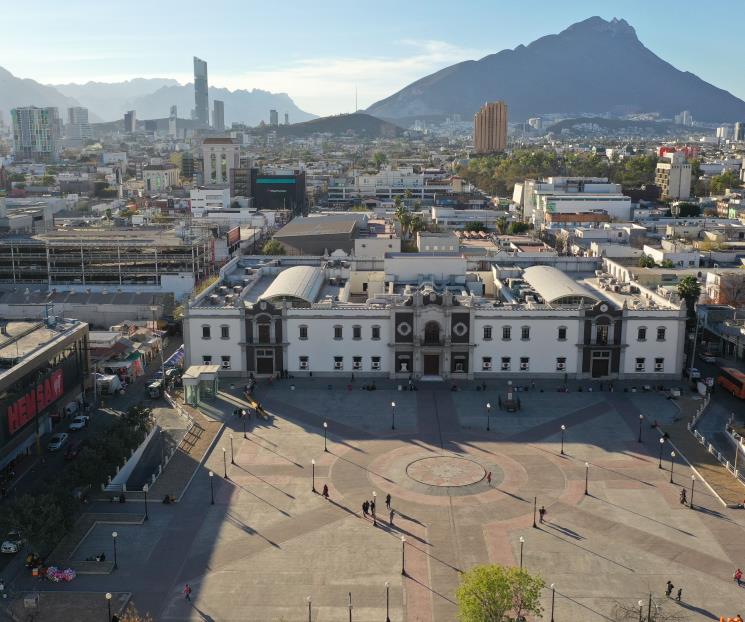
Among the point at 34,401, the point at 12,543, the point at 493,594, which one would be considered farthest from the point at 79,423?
the point at 493,594

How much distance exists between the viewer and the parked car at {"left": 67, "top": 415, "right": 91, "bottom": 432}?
205 ft

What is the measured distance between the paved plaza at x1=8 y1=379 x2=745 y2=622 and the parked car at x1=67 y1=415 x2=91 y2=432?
36.3 ft

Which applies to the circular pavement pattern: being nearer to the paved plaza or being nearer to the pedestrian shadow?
the paved plaza

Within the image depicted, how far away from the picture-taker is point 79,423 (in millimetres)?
63000

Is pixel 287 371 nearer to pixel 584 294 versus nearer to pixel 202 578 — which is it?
pixel 584 294

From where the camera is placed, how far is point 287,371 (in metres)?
75.5

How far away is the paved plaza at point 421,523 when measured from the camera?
40188mm

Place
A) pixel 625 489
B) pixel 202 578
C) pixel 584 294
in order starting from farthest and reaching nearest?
1. pixel 584 294
2. pixel 625 489
3. pixel 202 578

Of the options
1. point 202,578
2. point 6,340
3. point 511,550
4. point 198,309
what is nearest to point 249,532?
point 202,578

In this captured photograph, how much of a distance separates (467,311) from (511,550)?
106 ft

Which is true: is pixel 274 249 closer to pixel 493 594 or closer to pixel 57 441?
pixel 57 441

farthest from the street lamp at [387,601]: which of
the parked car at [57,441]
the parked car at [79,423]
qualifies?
the parked car at [79,423]

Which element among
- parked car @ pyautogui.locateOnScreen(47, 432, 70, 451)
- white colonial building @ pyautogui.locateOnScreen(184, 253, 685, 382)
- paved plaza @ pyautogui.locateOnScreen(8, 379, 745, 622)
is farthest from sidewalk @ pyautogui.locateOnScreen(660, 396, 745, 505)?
parked car @ pyautogui.locateOnScreen(47, 432, 70, 451)

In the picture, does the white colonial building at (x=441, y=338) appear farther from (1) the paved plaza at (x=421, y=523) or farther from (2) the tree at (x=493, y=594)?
(2) the tree at (x=493, y=594)
